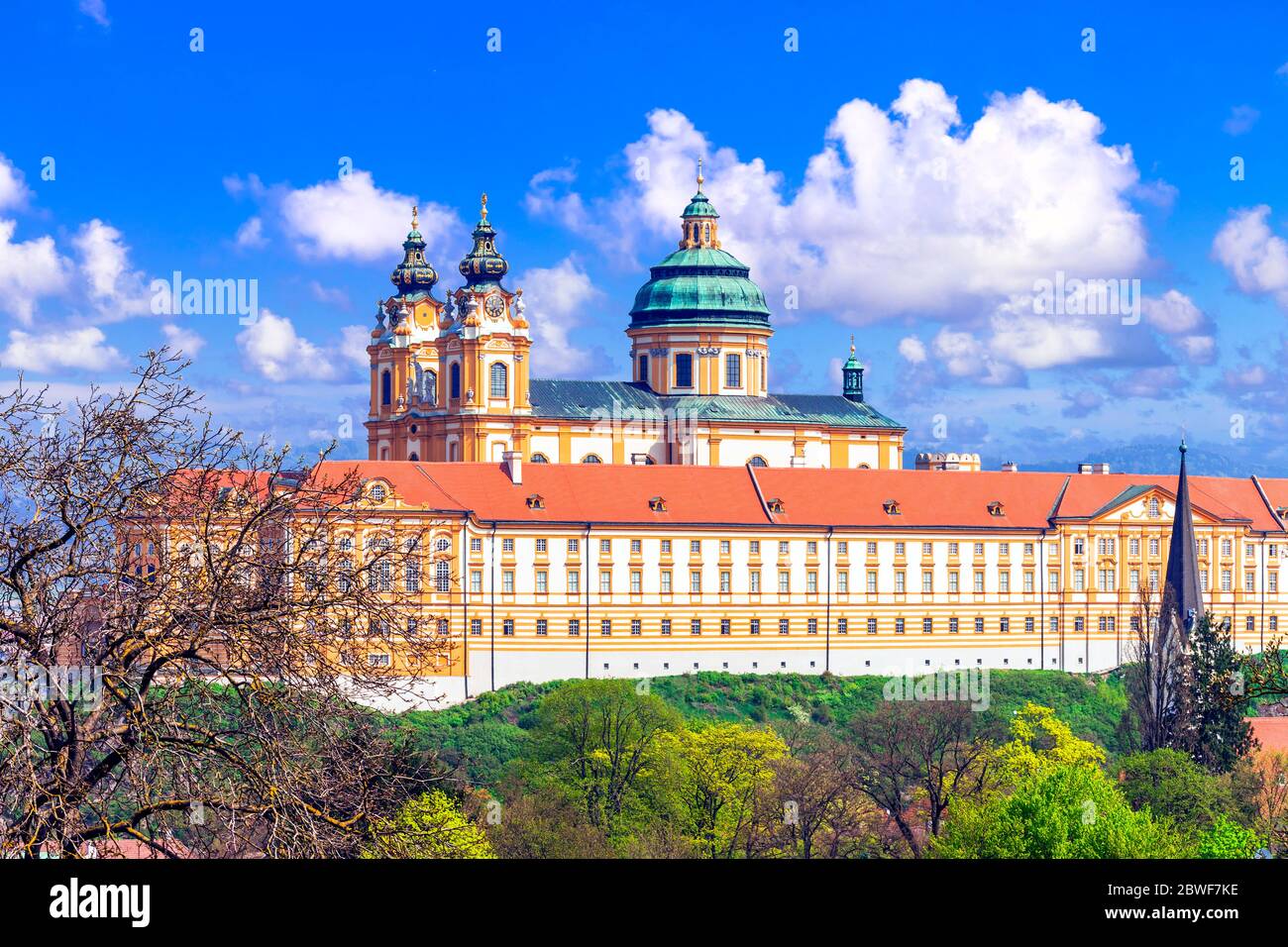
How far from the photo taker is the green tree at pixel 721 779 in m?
54.2

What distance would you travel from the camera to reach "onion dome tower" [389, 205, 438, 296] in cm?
10456

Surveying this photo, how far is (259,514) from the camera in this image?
12.2 meters

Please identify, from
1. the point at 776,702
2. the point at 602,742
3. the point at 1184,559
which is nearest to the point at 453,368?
the point at 776,702

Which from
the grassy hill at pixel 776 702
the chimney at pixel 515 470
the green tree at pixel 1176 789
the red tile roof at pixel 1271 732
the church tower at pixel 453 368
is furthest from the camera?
the church tower at pixel 453 368

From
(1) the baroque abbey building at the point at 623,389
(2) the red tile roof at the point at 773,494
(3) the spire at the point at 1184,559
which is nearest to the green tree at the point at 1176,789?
(3) the spire at the point at 1184,559

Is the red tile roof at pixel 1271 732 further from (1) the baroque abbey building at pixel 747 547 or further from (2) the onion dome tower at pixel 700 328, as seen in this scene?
(2) the onion dome tower at pixel 700 328

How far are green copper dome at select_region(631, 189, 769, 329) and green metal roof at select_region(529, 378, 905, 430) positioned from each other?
4002mm

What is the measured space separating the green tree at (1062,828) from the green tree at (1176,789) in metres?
5.21

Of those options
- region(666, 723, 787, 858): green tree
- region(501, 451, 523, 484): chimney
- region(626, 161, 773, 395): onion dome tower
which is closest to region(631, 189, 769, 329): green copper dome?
region(626, 161, 773, 395): onion dome tower

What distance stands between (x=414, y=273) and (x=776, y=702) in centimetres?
3656

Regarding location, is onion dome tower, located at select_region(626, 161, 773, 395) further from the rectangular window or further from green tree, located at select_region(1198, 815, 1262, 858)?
green tree, located at select_region(1198, 815, 1262, 858)

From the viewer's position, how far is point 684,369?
105938mm

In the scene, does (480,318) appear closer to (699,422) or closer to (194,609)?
(699,422)

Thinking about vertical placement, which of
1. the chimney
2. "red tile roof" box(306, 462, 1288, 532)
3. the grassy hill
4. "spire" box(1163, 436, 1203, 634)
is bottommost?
the grassy hill
